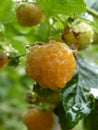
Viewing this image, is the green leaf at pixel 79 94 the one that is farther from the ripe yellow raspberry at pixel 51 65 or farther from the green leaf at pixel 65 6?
the green leaf at pixel 65 6

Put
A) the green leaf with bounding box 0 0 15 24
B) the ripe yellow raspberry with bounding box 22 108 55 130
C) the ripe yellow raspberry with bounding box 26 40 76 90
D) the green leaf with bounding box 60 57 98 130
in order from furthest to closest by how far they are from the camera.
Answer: the ripe yellow raspberry with bounding box 22 108 55 130 < the green leaf with bounding box 0 0 15 24 < the green leaf with bounding box 60 57 98 130 < the ripe yellow raspberry with bounding box 26 40 76 90

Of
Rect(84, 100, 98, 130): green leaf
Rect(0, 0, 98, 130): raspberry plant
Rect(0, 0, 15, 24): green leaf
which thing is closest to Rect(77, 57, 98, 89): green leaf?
Rect(0, 0, 98, 130): raspberry plant

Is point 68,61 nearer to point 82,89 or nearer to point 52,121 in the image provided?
point 82,89

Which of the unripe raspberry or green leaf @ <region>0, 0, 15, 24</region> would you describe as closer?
the unripe raspberry

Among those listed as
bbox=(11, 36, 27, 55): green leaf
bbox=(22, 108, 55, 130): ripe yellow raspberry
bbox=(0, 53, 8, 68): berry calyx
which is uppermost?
bbox=(0, 53, 8, 68): berry calyx

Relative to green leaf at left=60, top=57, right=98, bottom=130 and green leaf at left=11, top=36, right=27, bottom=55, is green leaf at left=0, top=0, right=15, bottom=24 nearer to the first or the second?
green leaf at left=11, top=36, right=27, bottom=55

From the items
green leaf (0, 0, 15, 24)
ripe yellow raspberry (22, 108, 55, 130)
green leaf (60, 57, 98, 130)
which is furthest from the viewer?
ripe yellow raspberry (22, 108, 55, 130)

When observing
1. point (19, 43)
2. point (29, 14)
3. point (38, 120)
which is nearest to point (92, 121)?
point (38, 120)
